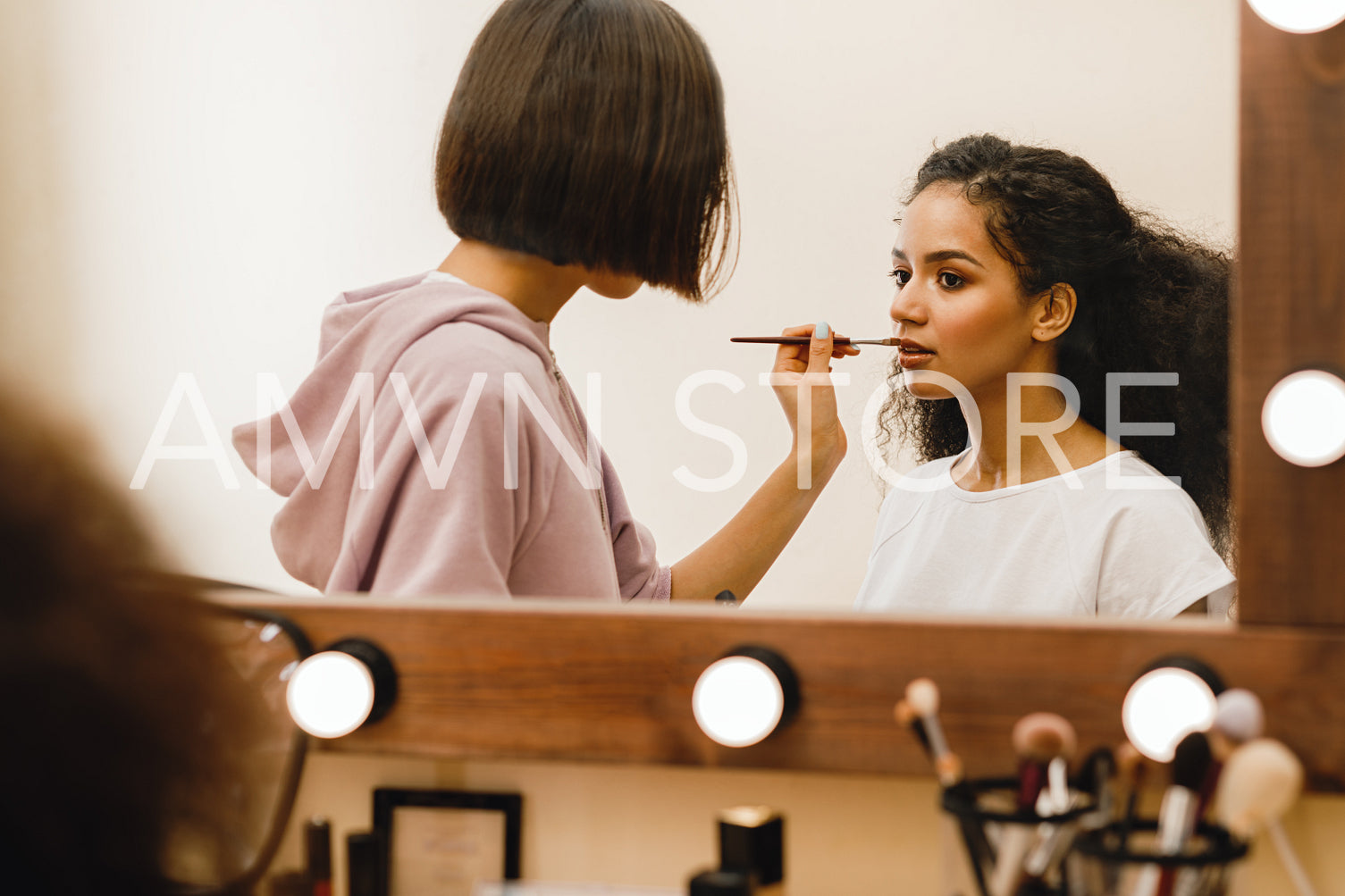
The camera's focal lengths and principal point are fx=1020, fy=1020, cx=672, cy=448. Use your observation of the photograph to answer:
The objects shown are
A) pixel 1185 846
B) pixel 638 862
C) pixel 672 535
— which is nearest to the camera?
pixel 1185 846

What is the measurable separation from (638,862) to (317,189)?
1.47 ft

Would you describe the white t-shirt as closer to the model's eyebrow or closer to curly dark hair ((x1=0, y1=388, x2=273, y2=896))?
the model's eyebrow

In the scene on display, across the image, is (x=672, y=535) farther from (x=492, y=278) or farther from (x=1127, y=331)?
(x=1127, y=331)

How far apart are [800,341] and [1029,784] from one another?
310mm

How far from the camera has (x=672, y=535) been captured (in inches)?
24.4

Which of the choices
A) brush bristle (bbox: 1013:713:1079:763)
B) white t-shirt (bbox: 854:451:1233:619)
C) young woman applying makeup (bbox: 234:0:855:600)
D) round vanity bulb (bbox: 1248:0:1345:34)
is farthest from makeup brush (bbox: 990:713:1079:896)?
round vanity bulb (bbox: 1248:0:1345:34)

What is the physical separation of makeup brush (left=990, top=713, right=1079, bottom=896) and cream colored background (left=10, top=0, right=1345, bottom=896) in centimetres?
18

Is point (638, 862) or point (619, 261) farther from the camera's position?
point (619, 261)

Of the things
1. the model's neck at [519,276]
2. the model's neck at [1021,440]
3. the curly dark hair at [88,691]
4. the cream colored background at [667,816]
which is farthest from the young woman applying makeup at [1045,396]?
the curly dark hair at [88,691]

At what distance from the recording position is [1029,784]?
0.40m

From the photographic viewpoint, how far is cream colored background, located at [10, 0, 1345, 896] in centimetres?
60

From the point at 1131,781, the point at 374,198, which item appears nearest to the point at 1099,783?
the point at 1131,781

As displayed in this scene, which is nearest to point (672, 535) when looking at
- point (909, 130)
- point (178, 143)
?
point (909, 130)

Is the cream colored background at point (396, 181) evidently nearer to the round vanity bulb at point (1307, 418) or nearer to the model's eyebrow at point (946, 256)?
the model's eyebrow at point (946, 256)
